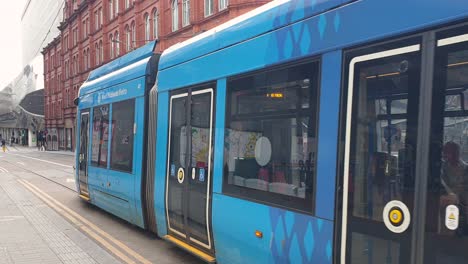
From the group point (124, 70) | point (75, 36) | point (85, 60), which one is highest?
point (75, 36)

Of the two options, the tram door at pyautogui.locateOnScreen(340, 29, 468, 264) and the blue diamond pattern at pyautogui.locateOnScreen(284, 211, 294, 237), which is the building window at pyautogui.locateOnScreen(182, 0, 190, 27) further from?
the tram door at pyautogui.locateOnScreen(340, 29, 468, 264)

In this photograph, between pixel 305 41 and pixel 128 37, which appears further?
pixel 128 37

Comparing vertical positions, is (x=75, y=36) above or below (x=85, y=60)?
above

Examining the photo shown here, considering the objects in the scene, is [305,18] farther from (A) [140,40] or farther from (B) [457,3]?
(A) [140,40]

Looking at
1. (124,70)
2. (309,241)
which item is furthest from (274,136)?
(124,70)

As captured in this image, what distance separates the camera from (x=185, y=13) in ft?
102

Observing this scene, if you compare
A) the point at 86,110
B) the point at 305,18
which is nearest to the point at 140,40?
the point at 86,110

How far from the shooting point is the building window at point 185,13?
101ft

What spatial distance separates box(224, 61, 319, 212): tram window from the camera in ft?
11.7

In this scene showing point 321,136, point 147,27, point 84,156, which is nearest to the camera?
point 321,136

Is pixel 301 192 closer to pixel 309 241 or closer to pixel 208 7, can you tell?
pixel 309 241

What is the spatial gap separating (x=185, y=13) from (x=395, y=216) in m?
30.1

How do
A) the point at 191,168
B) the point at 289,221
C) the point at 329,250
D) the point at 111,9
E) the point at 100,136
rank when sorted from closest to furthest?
1. the point at 329,250
2. the point at 289,221
3. the point at 191,168
4. the point at 100,136
5. the point at 111,9

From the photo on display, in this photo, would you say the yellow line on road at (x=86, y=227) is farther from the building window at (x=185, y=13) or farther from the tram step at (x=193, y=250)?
the building window at (x=185, y=13)
